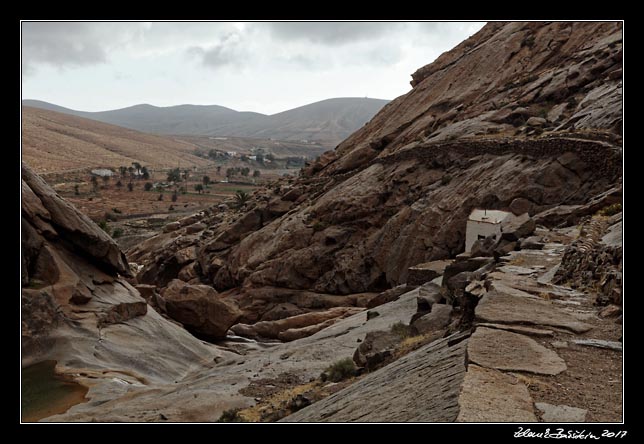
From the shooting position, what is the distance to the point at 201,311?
2998 centimetres

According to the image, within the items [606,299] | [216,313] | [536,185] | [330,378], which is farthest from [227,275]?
[606,299]

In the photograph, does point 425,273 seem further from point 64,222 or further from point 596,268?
point 64,222

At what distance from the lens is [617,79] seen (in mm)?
34156

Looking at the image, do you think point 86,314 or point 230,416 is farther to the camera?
point 86,314

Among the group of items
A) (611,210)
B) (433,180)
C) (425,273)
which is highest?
(433,180)

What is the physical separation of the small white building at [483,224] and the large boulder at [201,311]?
12687 millimetres

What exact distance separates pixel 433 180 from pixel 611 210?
18.5 metres

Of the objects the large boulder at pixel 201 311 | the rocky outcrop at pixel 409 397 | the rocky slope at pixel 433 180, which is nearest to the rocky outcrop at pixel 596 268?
the rocky outcrop at pixel 409 397

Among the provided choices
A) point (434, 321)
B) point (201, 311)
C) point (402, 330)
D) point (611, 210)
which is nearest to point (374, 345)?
point (402, 330)

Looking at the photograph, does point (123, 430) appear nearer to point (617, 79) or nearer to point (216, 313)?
point (216, 313)

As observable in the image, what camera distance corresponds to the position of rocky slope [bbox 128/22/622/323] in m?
30.0

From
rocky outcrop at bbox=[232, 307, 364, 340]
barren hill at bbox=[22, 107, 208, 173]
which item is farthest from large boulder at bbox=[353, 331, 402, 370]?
barren hill at bbox=[22, 107, 208, 173]

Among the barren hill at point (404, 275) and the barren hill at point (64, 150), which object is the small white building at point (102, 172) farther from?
the barren hill at point (404, 275)

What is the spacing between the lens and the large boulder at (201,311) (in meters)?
30.0
